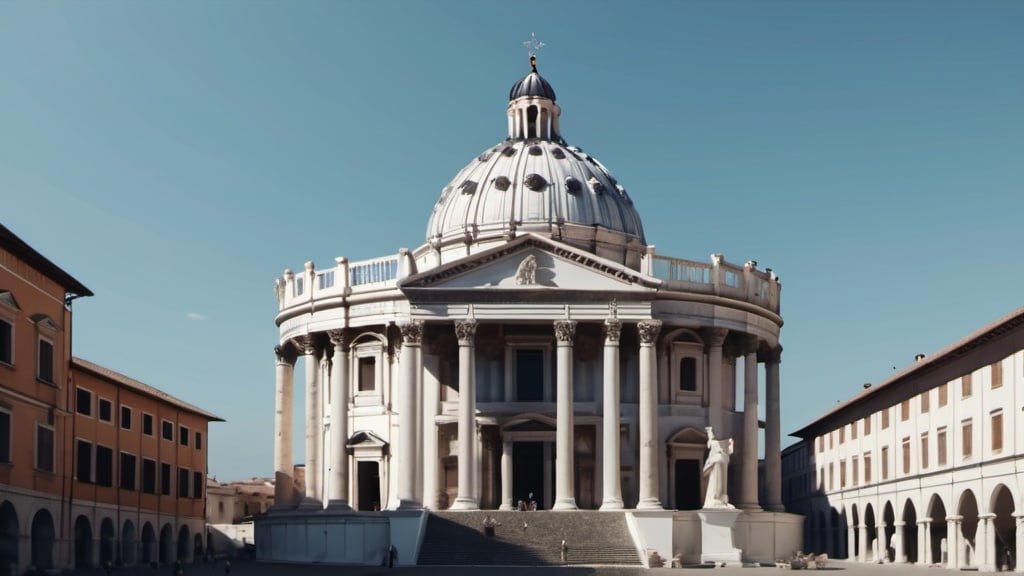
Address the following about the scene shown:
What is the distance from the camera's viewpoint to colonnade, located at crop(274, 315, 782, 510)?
65.3m

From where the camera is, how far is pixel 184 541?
267 ft

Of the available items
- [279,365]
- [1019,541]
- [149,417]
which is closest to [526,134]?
[279,365]

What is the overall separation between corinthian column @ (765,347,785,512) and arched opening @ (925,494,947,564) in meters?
8.16

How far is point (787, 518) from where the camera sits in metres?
72.2

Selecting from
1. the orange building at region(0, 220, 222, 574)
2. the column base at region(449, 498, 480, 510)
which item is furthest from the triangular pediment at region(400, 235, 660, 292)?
the orange building at region(0, 220, 222, 574)

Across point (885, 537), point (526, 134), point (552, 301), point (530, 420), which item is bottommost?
point (885, 537)

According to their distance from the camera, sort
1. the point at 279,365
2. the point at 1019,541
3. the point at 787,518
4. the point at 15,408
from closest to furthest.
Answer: the point at 15,408, the point at 1019,541, the point at 787,518, the point at 279,365

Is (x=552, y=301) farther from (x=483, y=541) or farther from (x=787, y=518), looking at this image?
(x=787, y=518)

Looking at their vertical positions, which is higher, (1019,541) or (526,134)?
(526,134)

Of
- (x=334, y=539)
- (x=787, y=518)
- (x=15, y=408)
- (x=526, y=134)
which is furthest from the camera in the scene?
(x=526, y=134)

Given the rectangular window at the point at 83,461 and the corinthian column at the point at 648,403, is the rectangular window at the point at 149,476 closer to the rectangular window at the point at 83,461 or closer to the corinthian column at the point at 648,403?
the rectangular window at the point at 83,461

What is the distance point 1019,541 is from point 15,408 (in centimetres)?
3846

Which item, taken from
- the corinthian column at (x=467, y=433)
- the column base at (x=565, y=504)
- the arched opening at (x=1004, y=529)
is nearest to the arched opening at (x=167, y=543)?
the corinthian column at (x=467, y=433)

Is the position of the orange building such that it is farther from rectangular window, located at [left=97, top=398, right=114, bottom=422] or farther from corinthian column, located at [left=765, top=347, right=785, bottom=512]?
corinthian column, located at [left=765, top=347, right=785, bottom=512]
